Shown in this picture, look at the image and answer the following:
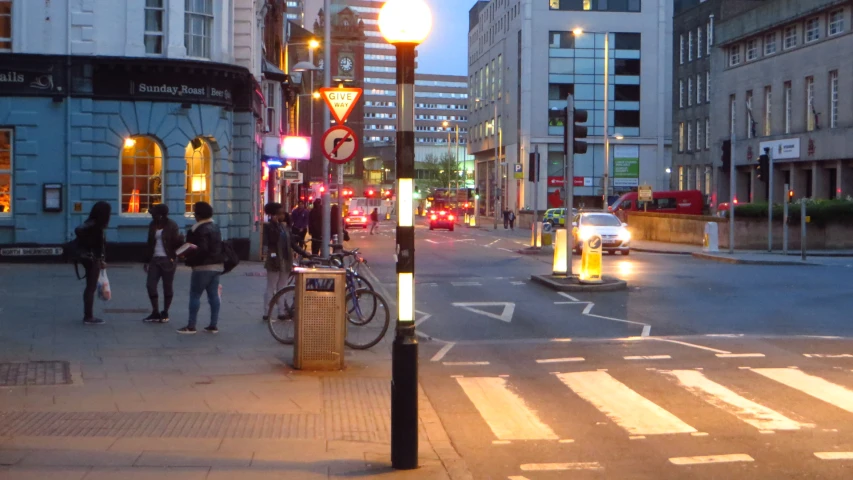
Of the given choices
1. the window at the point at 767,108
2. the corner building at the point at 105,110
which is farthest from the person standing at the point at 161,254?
the window at the point at 767,108

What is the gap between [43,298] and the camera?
57.9 feet

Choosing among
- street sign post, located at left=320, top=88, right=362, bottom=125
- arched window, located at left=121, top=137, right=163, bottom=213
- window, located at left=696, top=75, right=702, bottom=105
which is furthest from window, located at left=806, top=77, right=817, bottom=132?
street sign post, located at left=320, top=88, right=362, bottom=125

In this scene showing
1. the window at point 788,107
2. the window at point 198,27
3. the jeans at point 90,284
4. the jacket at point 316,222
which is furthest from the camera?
the window at point 788,107

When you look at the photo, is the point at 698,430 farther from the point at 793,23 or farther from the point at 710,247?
the point at 793,23

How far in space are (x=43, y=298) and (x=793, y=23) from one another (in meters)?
50.0

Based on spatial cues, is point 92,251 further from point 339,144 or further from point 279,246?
point 339,144

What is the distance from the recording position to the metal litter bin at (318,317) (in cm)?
1103

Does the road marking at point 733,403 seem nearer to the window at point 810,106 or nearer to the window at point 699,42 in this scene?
the window at point 810,106

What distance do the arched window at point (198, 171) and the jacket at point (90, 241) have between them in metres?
12.2

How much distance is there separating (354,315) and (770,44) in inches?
2086

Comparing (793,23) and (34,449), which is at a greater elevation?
(793,23)

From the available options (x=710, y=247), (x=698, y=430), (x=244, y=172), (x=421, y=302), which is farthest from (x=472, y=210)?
(x=698, y=430)

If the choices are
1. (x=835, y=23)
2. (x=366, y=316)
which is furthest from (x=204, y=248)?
(x=835, y=23)

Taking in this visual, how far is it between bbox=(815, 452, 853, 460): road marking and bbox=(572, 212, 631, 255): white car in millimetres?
26992
